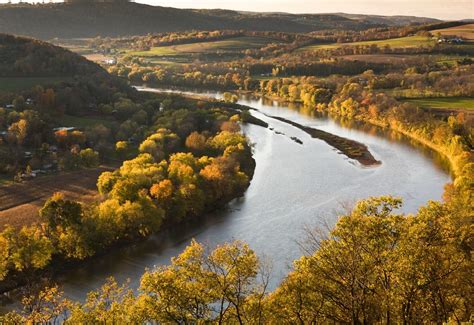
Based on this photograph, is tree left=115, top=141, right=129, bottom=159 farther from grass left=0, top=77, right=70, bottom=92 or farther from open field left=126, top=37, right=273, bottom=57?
open field left=126, top=37, right=273, bottom=57

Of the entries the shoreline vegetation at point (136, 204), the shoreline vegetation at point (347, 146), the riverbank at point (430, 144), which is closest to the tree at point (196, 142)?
the shoreline vegetation at point (136, 204)

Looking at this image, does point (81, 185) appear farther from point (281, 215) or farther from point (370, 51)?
point (370, 51)

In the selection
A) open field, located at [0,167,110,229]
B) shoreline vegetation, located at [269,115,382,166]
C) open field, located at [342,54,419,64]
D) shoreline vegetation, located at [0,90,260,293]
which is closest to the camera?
shoreline vegetation, located at [0,90,260,293]

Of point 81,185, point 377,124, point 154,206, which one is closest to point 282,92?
point 377,124

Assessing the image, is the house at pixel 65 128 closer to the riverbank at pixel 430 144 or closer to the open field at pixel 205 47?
the riverbank at pixel 430 144

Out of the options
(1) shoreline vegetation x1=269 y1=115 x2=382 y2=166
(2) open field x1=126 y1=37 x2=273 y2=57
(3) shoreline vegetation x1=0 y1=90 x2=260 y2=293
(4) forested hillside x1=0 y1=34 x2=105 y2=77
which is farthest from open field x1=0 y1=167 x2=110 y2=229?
(2) open field x1=126 y1=37 x2=273 y2=57

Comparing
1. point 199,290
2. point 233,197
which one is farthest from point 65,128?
point 199,290
